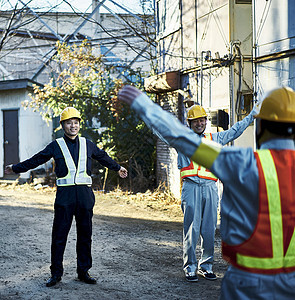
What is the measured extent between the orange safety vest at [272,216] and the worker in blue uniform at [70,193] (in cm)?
356

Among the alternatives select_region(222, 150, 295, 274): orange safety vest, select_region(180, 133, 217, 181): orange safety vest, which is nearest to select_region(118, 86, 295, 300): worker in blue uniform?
select_region(222, 150, 295, 274): orange safety vest

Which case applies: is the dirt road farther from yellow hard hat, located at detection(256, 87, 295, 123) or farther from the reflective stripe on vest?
yellow hard hat, located at detection(256, 87, 295, 123)

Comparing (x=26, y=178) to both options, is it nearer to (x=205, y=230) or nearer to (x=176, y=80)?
(x=176, y=80)

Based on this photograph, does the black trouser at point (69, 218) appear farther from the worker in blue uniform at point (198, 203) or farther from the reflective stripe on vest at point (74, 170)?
the worker in blue uniform at point (198, 203)

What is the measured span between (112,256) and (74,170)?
6.63 ft

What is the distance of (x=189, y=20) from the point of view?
39.4ft

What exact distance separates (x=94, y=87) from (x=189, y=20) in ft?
16.6

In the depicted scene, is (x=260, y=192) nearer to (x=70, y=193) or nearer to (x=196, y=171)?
(x=196, y=171)

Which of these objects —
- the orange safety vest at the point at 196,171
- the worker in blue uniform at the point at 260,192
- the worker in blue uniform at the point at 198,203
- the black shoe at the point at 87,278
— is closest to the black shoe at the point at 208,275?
the worker in blue uniform at the point at 198,203

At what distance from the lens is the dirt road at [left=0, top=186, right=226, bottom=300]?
5.53 meters

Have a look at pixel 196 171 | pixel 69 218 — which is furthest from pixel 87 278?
pixel 196 171

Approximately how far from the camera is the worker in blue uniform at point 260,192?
241 centimetres

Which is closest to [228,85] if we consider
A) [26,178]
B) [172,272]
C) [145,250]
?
[145,250]

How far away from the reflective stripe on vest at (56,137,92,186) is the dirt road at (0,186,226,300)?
1.26 m
